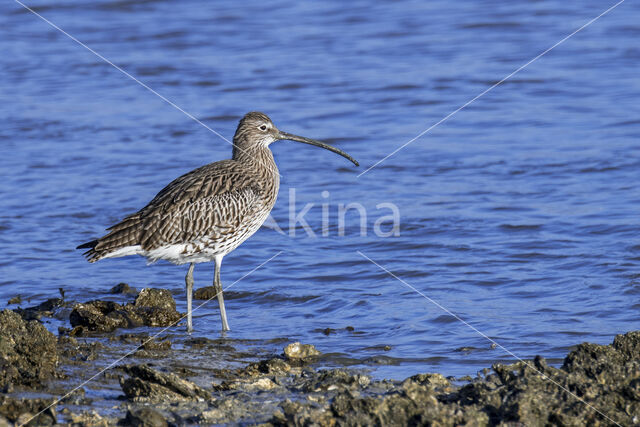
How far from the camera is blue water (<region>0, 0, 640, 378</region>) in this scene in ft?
31.4

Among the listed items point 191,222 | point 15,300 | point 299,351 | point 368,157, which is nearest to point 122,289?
point 15,300

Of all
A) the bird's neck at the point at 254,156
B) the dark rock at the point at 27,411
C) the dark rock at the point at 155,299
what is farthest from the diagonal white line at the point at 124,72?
the dark rock at the point at 27,411

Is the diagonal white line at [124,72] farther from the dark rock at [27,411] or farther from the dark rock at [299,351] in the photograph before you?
the dark rock at [27,411]

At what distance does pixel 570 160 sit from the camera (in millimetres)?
14422

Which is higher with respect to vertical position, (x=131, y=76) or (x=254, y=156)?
(x=131, y=76)

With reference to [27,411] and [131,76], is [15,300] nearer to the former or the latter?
[27,411]

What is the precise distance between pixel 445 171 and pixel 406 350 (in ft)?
21.7

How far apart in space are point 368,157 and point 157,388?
30.0 feet

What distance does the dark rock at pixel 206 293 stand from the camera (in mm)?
10328

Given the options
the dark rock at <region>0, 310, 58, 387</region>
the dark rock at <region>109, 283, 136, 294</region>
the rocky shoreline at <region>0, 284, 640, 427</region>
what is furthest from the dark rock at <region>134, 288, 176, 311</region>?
the dark rock at <region>0, 310, 58, 387</region>

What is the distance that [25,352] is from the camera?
7.13 meters

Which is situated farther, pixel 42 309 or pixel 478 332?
pixel 42 309

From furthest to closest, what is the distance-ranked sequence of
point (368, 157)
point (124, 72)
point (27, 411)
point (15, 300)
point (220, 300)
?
point (124, 72)
point (368, 157)
point (15, 300)
point (220, 300)
point (27, 411)

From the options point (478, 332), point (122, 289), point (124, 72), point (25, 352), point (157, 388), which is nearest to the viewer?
point (157, 388)
